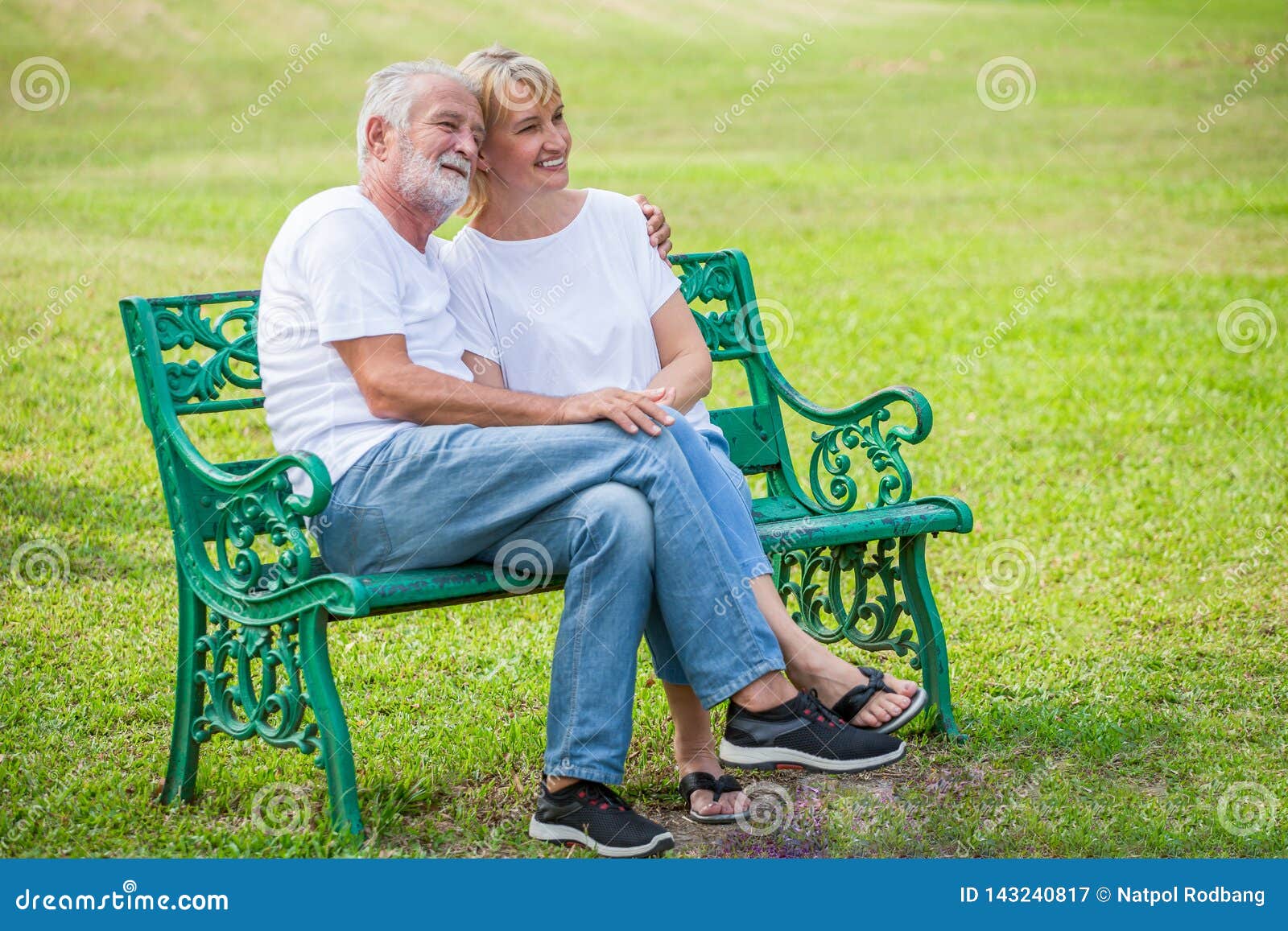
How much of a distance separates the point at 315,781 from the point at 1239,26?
25.8 metres

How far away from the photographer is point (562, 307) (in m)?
4.02

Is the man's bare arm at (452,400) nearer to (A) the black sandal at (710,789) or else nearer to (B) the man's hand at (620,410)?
(B) the man's hand at (620,410)

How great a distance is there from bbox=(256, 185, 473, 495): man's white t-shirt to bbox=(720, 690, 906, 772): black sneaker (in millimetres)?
1086

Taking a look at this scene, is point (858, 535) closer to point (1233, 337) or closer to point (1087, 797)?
point (1087, 797)

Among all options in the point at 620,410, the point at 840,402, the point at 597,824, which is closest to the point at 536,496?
the point at 620,410

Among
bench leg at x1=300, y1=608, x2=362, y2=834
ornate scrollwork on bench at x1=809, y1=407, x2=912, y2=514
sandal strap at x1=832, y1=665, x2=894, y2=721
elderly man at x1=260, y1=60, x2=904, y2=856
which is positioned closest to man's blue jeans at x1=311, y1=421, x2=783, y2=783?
elderly man at x1=260, y1=60, x2=904, y2=856

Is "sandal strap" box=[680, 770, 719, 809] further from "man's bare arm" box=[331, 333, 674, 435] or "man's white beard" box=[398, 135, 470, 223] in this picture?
"man's white beard" box=[398, 135, 470, 223]

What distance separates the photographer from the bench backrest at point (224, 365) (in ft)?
12.2

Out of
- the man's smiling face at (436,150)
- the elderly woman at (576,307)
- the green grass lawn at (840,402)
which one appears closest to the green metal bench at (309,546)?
the green grass lawn at (840,402)

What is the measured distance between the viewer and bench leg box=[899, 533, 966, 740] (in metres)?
4.17

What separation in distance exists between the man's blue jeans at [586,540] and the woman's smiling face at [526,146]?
0.83 meters

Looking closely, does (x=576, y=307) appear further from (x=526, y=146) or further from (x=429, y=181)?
(x=429, y=181)

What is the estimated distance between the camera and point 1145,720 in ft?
14.6

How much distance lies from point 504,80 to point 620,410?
0.98 m
